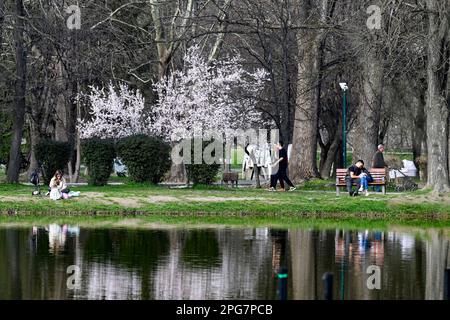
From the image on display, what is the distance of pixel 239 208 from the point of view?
1406 inches

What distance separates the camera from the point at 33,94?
5262 cm

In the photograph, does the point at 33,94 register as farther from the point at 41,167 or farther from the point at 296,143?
the point at 296,143

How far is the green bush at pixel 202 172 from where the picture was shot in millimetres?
43562

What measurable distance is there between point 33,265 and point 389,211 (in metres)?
Answer: 15.4

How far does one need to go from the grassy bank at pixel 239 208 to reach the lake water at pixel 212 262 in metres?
3.75

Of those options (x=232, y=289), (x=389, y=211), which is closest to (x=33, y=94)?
(x=389, y=211)

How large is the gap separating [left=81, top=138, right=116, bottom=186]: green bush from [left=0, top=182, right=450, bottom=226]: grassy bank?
7002 mm

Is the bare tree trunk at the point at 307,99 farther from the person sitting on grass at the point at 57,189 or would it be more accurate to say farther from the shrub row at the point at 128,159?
the person sitting on grass at the point at 57,189

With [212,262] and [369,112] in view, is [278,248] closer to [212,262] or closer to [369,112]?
[212,262]

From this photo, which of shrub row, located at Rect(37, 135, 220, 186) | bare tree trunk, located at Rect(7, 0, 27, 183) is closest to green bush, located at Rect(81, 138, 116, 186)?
shrub row, located at Rect(37, 135, 220, 186)

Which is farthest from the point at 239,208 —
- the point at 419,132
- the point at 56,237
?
the point at 419,132

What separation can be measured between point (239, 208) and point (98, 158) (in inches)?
410

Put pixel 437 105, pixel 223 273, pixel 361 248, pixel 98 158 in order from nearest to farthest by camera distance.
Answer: pixel 223 273, pixel 361 248, pixel 437 105, pixel 98 158

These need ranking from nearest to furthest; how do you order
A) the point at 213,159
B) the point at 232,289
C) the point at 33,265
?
the point at 232,289 < the point at 33,265 < the point at 213,159
